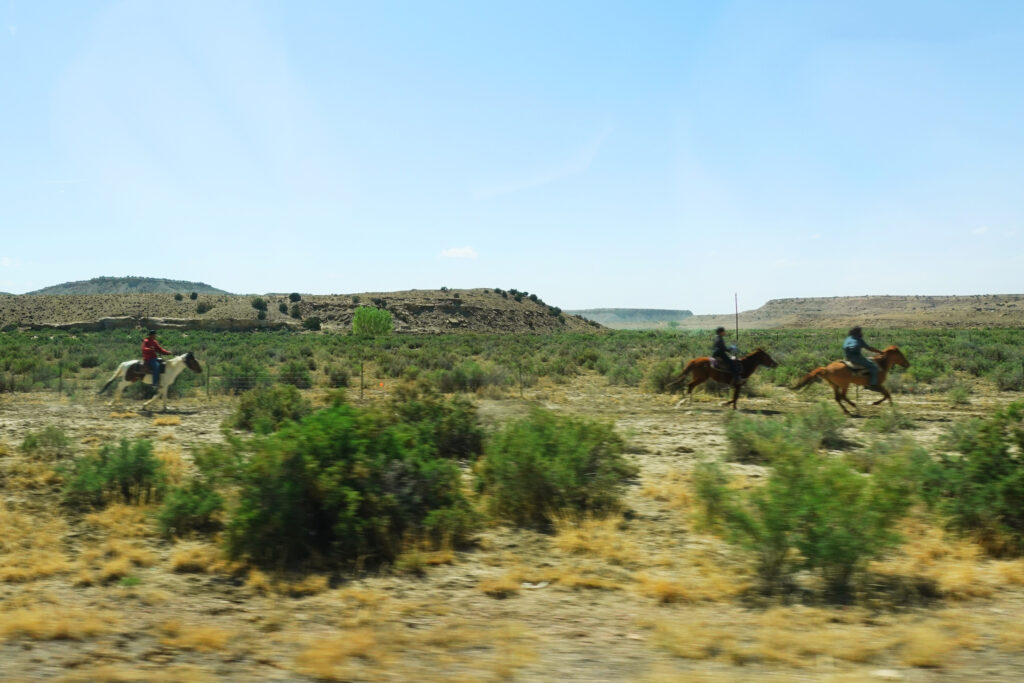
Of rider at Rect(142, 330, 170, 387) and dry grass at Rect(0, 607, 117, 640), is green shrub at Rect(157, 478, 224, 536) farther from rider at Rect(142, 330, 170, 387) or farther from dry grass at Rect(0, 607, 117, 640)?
rider at Rect(142, 330, 170, 387)

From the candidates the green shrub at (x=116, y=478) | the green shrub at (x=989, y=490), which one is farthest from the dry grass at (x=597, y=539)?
the green shrub at (x=116, y=478)

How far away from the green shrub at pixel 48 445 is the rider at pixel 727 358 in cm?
1450

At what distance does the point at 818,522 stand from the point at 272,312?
9525 centimetres

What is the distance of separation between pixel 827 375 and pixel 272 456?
1448cm

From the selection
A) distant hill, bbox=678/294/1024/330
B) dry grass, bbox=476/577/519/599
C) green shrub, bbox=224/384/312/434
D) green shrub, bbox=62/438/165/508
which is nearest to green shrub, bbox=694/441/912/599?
dry grass, bbox=476/577/519/599

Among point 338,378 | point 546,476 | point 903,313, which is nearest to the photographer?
A: point 546,476

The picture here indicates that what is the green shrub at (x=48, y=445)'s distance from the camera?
11836mm

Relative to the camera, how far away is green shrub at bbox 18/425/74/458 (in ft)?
38.8

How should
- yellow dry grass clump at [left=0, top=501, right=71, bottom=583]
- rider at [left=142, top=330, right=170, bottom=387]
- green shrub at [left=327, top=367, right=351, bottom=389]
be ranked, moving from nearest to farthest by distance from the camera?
yellow dry grass clump at [left=0, top=501, right=71, bottom=583], rider at [left=142, top=330, right=170, bottom=387], green shrub at [left=327, top=367, right=351, bottom=389]

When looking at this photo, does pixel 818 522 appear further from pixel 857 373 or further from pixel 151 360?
pixel 151 360

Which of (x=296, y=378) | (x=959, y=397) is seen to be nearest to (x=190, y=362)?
(x=296, y=378)

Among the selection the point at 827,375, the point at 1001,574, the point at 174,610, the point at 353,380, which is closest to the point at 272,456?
the point at 174,610

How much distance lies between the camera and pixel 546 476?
9172mm

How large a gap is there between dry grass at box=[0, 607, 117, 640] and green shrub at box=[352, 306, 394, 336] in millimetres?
73653
